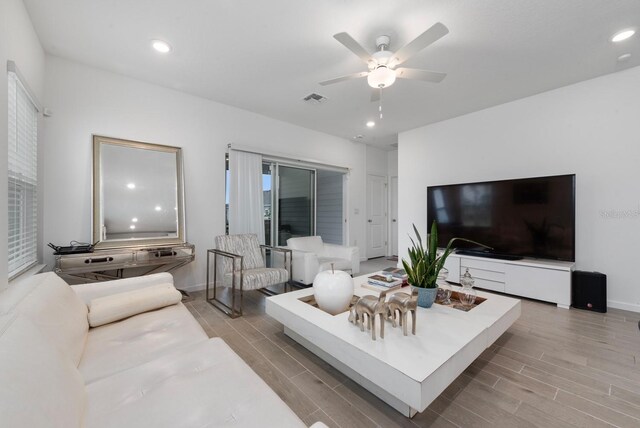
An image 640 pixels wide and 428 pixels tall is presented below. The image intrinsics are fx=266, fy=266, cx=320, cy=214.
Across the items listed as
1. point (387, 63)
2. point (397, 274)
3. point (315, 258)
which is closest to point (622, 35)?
point (387, 63)

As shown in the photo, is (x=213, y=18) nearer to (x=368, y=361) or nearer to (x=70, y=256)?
(x=70, y=256)

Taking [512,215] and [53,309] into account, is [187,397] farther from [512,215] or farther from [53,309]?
[512,215]

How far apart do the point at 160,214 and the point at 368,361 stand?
3.01m

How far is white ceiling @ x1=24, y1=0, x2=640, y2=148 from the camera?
6.66 ft

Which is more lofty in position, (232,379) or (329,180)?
(329,180)

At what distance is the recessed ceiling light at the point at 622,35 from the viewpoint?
2.28m

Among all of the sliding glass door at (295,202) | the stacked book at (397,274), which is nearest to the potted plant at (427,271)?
the stacked book at (397,274)

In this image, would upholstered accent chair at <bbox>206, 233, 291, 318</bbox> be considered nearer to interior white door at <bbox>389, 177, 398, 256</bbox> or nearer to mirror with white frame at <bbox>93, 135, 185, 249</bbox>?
mirror with white frame at <bbox>93, 135, 185, 249</bbox>

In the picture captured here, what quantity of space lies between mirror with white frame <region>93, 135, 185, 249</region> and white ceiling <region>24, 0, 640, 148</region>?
0.88 metres

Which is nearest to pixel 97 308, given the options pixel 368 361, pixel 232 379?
pixel 232 379

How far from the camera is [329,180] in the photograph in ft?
18.3

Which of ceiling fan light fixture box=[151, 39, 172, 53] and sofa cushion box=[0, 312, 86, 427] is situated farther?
ceiling fan light fixture box=[151, 39, 172, 53]

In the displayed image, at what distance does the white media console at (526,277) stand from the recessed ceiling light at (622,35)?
223cm

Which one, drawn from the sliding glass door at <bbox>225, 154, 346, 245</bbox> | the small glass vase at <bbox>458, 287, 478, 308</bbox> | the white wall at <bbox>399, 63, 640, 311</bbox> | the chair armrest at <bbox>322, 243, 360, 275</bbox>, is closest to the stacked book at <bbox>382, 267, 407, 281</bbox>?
the small glass vase at <bbox>458, 287, 478, 308</bbox>
